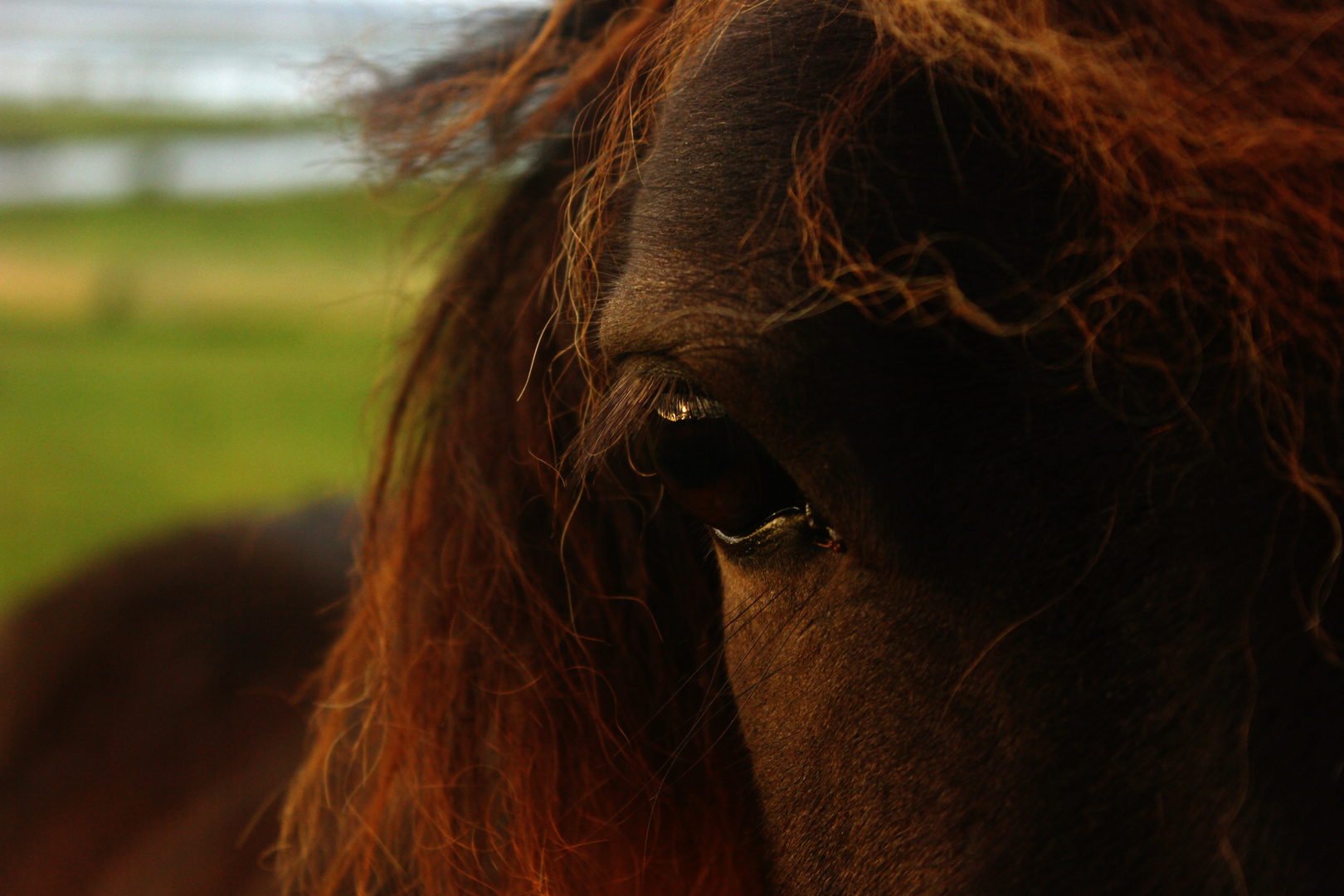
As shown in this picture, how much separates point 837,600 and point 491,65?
2.29 feet

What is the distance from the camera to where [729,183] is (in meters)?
0.66

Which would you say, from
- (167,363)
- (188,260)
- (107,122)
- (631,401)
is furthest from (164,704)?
(107,122)

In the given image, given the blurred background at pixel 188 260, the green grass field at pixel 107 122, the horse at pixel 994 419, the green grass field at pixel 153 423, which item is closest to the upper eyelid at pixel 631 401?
the horse at pixel 994 419

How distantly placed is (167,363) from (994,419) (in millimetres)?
9525

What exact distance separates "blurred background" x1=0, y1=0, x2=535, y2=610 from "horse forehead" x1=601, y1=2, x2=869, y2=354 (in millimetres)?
436

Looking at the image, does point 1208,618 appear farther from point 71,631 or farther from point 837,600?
point 71,631

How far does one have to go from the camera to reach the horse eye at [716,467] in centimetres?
68

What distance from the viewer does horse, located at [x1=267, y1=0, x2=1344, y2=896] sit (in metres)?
0.54

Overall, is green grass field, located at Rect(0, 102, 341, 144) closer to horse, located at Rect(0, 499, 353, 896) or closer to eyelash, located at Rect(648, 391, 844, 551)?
horse, located at Rect(0, 499, 353, 896)

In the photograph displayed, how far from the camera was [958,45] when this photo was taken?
0.62 meters

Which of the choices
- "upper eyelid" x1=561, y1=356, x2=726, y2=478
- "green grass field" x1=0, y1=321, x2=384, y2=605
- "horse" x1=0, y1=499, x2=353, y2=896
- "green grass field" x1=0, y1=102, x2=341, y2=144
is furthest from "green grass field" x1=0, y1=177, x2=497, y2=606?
"green grass field" x1=0, y1=102, x2=341, y2=144

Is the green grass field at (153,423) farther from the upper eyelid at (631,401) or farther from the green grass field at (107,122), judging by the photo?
the green grass field at (107,122)

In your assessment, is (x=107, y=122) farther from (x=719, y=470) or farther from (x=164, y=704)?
(x=719, y=470)

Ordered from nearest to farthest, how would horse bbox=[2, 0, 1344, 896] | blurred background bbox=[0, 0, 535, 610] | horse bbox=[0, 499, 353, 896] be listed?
horse bbox=[2, 0, 1344, 896], blurred background bbox=[0, 0, 535, 610], horse bbox=[0, 499, 353, 896]
